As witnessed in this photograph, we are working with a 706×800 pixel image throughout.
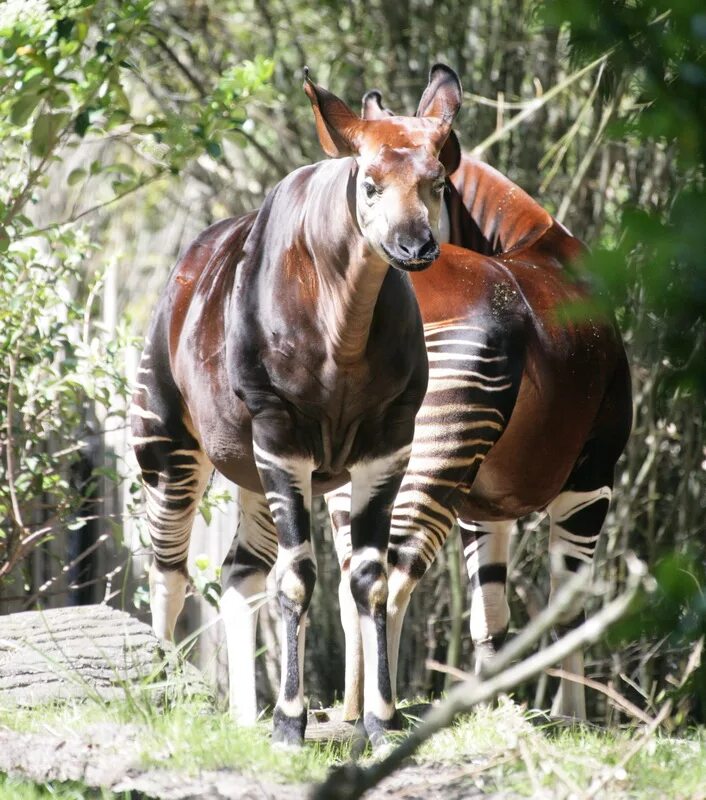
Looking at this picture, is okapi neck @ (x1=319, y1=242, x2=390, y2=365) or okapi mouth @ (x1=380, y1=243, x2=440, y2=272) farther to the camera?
okapi neck @ (x1=319, y1=242, x2=390, y2=365)

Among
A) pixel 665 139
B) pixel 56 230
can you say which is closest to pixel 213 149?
pixel 56 230

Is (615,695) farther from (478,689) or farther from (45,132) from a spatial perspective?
(45,132)

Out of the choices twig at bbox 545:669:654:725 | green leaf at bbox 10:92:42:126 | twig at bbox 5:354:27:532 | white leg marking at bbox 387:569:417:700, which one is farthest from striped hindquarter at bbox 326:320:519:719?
twig at bbox 5:354:27:532

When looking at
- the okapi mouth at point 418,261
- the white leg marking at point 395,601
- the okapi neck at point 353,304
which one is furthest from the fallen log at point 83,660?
the okapi mouth at point 418,261

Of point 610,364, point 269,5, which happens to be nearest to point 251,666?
point 610,364

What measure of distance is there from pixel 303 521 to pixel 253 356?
1.46 ft

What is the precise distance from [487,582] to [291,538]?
4.56 feet

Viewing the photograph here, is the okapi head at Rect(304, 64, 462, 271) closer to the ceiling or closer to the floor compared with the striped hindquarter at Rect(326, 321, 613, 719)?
closer to the ceiling

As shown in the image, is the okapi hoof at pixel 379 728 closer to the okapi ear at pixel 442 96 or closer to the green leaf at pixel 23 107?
the okapi ear at pixel 442 96

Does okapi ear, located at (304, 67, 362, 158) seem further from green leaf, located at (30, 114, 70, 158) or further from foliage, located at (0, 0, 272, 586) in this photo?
green leaf, located at (30, 114, 70, 158)

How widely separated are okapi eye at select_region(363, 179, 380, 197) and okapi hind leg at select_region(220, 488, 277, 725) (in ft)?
4.27

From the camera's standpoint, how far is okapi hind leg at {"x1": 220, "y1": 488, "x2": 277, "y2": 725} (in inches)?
144

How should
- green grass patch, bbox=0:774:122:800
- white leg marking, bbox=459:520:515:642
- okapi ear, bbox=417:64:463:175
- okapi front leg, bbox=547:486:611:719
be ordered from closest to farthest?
1. green grass patch, bbox=0:774:122:800
2. okapi ear, bbox=417:64:463:175
3. okapi front leg, bbox=547:486:611:719
4. white leg marking, bbox=459:520:515:642

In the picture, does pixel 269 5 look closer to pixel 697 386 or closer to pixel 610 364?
pixel 610 364
